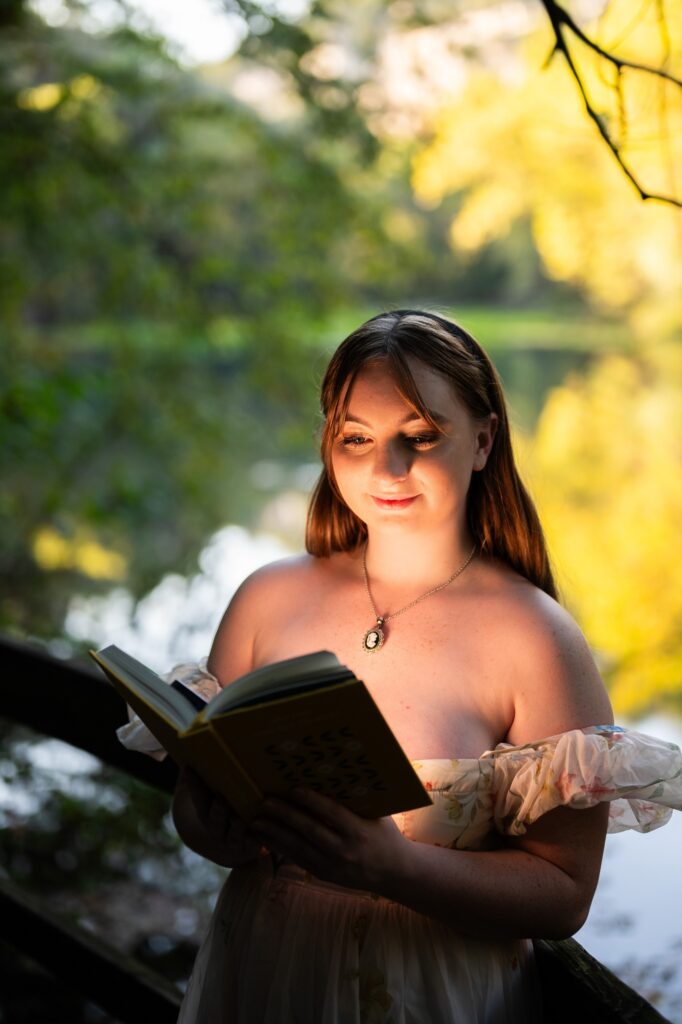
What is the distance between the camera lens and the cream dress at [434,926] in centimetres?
135

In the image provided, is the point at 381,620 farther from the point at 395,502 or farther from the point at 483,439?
the point at 483,439

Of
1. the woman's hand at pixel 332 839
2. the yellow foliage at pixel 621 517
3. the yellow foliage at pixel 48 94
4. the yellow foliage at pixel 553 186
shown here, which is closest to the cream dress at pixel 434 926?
the woman's hand at pixel 332 839

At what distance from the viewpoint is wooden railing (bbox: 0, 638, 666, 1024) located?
2.00 meters

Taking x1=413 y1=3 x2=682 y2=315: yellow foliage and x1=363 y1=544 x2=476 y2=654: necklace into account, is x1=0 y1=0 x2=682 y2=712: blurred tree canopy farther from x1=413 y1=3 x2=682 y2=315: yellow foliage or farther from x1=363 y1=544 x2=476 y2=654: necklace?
x1=413 y1=3 x2=682 y2=315: yellow foliage

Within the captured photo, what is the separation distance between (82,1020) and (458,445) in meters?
2.57

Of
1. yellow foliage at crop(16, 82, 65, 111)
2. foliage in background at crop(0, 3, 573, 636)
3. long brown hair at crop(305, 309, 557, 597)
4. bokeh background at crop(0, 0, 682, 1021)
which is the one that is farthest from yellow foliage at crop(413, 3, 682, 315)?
long brown hair at crop(305, 309, 557, 597)

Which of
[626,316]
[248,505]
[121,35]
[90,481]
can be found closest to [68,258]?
[121,35]

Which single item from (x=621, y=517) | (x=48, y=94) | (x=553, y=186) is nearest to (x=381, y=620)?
(x=48, y=94)

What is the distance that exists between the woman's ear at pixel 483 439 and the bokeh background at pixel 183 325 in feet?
8.04

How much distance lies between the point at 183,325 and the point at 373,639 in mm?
5601

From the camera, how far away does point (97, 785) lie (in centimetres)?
Answer: 463

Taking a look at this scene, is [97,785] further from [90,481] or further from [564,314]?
[564,314]

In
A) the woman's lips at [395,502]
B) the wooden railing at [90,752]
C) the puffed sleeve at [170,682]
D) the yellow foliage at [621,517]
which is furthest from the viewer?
the yellow foliage at [621,517]

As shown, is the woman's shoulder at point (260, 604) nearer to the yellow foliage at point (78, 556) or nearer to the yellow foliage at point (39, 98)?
the yellow foliage at point (39, 98)
